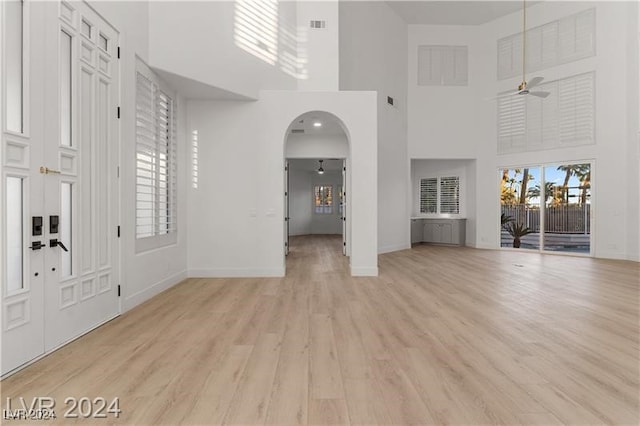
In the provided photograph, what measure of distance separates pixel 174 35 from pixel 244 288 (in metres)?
3.57

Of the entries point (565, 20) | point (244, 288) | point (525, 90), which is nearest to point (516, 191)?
point (525, 90)

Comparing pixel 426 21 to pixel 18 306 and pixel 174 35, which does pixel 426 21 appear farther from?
pixel 18 306

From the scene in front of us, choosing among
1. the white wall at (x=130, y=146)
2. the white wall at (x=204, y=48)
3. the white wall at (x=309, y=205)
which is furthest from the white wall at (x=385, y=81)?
the white wall at (x=309, y=205)

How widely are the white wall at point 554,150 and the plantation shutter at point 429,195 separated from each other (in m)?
1.42

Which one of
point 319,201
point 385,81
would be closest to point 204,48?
point 385,81

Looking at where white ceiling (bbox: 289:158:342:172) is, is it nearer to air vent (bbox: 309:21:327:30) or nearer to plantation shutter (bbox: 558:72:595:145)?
air vent (bbox: 309:21:327:30)

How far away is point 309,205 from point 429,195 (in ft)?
18.4

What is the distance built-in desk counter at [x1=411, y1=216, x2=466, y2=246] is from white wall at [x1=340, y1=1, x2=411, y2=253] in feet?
4.17

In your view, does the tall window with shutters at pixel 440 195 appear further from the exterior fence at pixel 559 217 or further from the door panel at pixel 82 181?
the door panel at pixel 82 181

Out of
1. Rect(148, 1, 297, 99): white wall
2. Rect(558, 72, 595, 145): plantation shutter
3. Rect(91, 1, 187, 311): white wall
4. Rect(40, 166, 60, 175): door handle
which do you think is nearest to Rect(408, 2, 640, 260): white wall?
Rect(558, 72, 595, 145): plantation shutter

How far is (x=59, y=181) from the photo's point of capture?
2.67 m

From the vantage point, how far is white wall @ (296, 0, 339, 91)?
19.8ft

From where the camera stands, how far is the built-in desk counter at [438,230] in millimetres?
9836

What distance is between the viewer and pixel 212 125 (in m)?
5.32
